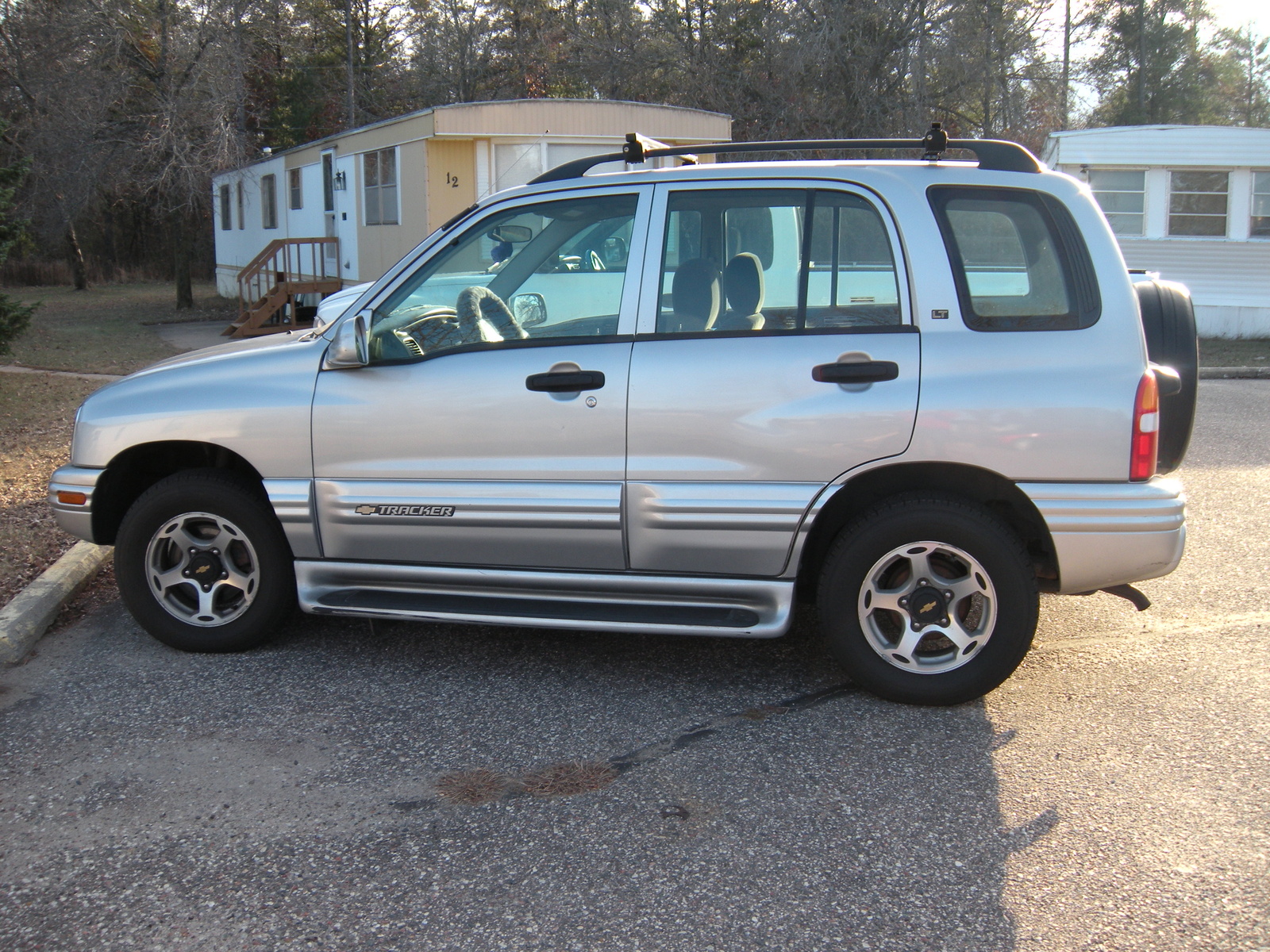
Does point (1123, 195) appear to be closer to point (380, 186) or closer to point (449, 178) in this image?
point (449, 178)

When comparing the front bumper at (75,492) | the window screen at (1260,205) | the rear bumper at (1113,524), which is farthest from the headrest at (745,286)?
the window screen at (1260,205)

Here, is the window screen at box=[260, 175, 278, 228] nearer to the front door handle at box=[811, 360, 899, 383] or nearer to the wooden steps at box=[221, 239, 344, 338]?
the wooden steps at box=[221, 239, 344, 338]

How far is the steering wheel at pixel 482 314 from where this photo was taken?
4.35m

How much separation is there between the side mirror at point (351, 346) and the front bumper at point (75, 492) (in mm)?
1222

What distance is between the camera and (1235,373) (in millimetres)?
13922

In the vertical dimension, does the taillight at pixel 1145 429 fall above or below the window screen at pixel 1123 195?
below

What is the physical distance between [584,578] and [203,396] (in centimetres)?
174

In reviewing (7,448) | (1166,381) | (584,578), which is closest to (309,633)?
(584,578)

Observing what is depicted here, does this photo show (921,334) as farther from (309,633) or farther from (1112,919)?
(309,633)

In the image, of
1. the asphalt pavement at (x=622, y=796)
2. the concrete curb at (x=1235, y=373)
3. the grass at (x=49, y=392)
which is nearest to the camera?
the asphalt pavement at (x=622, y=796)

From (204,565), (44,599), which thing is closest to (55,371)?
(44,599)

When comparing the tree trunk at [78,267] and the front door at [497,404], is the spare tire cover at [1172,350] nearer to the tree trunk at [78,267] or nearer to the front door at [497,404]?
the front door at [497,404]

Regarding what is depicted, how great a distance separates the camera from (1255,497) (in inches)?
289

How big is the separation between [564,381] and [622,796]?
4.98ft
